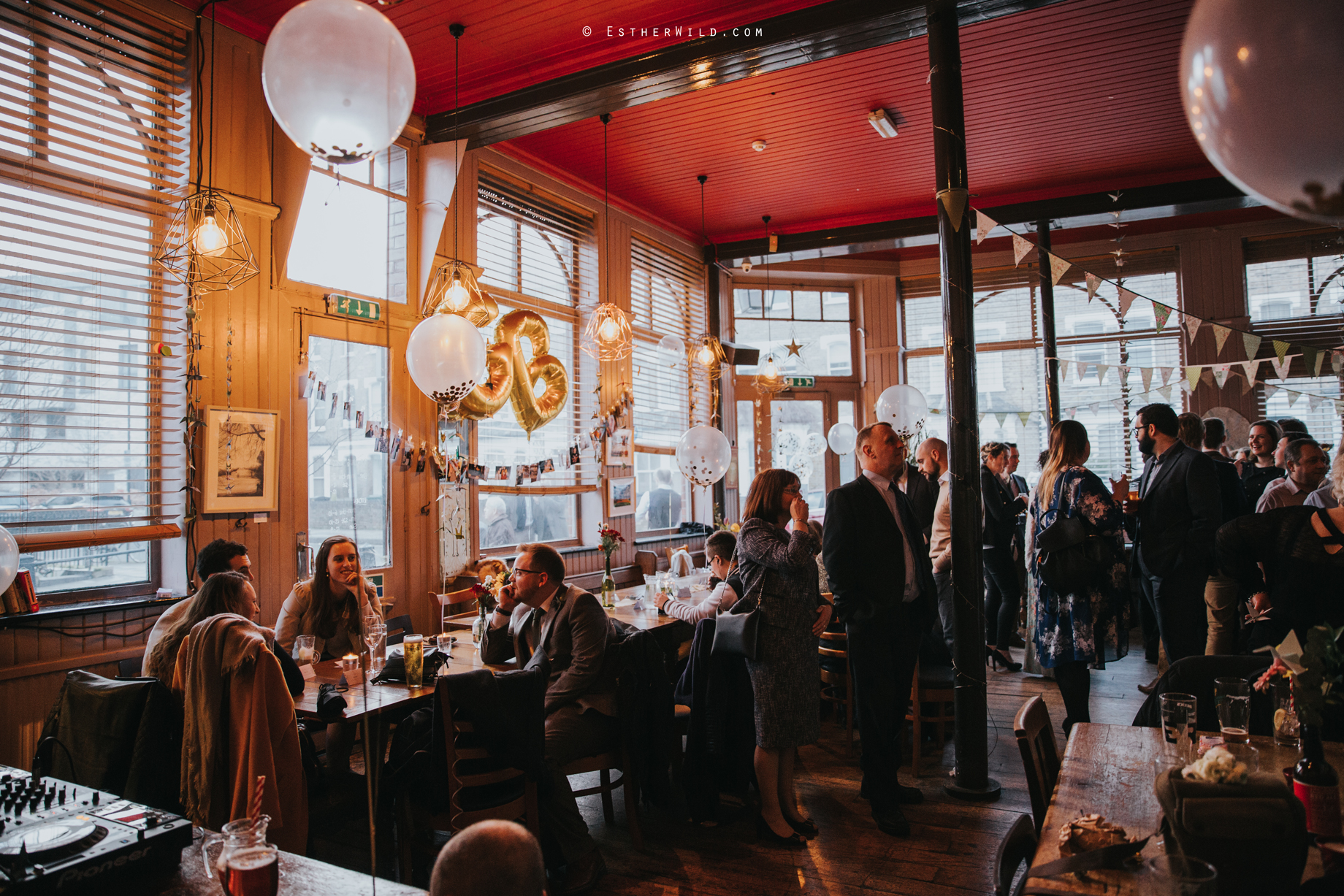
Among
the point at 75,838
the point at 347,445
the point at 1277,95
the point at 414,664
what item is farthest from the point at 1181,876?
the point at 347,445

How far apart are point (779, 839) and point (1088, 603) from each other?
1763mm

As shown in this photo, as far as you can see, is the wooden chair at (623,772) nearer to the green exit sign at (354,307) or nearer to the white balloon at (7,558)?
the white balloon at (7,558)

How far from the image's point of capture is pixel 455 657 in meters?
3.80

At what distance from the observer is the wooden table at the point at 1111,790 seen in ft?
4.76

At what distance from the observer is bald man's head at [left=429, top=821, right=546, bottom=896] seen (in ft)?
3.19

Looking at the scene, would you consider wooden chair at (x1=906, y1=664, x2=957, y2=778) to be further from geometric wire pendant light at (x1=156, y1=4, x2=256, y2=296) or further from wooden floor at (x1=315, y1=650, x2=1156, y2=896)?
geometric wire pendant light at (x1=156, y1=4, x2=256, y2=296)

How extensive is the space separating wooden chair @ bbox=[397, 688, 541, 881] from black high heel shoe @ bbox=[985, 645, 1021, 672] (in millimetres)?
4617

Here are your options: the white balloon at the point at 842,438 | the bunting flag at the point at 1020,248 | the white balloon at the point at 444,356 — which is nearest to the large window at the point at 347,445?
the white balloon at the point at 444,356

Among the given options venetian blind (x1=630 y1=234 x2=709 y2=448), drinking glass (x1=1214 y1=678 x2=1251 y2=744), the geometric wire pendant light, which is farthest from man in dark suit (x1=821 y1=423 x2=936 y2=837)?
venetian blind (x1=630 y1=234 x2=709 y2=448)

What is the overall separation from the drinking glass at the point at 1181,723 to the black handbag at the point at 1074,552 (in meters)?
1.71

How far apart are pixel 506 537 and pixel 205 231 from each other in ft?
10.8

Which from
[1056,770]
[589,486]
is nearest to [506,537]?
[589,486]

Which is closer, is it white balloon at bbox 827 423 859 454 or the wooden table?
the wooden table

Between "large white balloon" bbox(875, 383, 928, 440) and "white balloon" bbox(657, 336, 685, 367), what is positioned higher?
"white balloon" bbox(657, 336, 685, 367)
